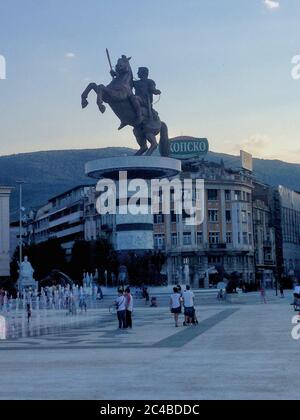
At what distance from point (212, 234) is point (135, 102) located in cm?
5226

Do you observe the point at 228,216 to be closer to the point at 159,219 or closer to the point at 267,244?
the point at 159,219

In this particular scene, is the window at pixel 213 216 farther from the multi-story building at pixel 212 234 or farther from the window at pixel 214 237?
the window at pixel 214 237

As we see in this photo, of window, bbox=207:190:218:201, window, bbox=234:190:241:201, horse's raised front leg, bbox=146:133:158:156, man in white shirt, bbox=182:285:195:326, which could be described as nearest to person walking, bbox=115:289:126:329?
man in white shirt, bbox=182:285:195:326

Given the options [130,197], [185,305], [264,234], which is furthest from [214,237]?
[185,305]

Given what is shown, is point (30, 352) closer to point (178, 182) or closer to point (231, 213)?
point (178, 182)

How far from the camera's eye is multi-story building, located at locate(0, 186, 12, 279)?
119 meters

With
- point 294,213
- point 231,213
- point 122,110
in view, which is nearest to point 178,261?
point 231,213

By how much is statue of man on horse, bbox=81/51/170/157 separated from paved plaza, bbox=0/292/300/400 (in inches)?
1307

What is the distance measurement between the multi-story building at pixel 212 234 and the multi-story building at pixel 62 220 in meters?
23.7

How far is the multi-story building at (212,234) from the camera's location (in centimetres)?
10381

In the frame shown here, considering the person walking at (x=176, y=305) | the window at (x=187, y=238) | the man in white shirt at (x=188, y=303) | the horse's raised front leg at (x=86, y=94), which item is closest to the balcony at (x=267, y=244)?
the window at (x=187, y=238)

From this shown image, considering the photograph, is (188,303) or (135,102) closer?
(188,303)

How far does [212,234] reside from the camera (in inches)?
4210

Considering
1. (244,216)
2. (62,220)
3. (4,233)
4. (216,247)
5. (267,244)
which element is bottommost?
(216,247)
